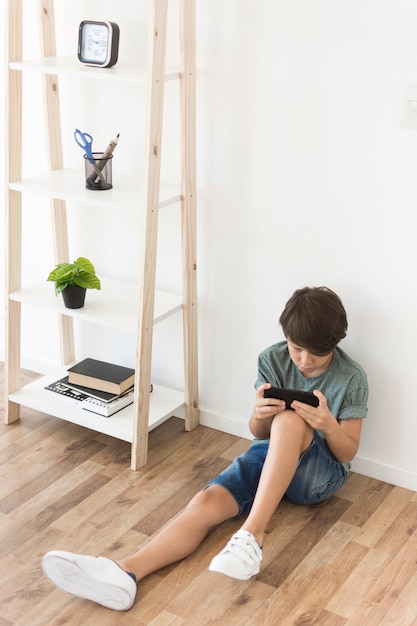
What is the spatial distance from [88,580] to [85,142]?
1.18 m

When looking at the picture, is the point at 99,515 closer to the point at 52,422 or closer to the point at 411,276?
the point at 52,422

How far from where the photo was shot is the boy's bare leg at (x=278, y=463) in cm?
196

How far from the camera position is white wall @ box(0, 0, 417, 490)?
208 cm

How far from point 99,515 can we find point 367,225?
3.34ft

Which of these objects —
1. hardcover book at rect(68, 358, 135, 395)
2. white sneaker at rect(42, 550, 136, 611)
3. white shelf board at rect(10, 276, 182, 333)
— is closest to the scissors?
white shelf board at rect(10, 276, 182, 333)

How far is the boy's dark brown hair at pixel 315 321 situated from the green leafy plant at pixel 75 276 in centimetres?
60

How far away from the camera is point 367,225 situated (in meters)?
2.17

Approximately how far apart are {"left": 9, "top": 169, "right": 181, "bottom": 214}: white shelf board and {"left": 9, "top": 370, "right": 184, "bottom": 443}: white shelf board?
62 centimetres

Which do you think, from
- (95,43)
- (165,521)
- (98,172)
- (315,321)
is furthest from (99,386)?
(95,43)

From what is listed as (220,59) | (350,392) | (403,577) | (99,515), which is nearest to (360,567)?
(403,577)

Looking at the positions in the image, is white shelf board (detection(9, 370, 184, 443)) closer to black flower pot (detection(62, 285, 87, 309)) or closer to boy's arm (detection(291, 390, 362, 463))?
black flower pot (detection(62, 285, 87, 309))

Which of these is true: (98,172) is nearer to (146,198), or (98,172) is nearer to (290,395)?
(146,198)

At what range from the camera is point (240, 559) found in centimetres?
184

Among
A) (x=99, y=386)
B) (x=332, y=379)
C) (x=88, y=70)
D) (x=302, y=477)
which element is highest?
(x=88, y=70)
